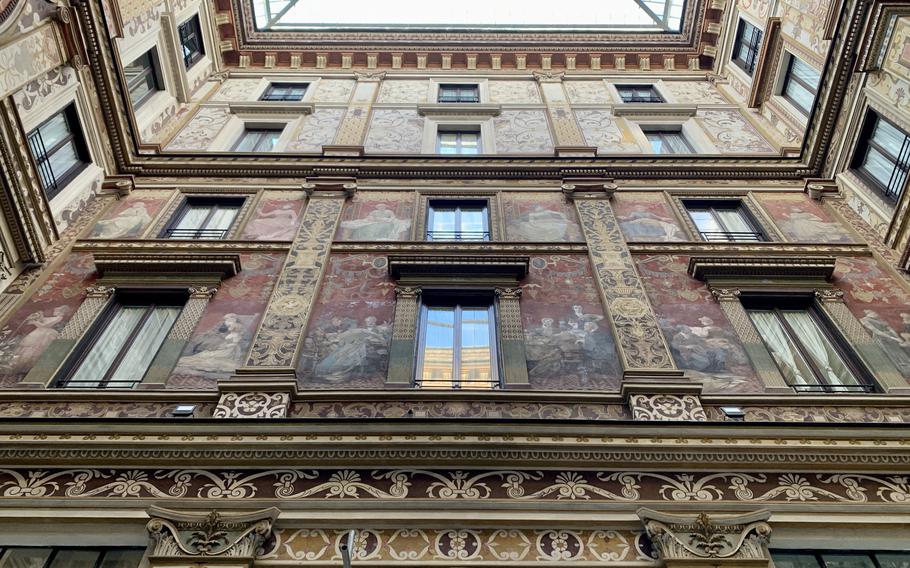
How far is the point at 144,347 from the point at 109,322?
2.80ft

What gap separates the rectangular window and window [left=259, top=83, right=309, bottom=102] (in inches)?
78.8

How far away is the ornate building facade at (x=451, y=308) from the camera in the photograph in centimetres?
661

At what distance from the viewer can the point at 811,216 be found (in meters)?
12.5

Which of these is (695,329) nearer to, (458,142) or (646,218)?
(646,218)

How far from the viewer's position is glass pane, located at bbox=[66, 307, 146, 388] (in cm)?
888

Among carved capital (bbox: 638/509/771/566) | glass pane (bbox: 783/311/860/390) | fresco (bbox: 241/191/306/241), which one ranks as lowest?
glass pane (bbox: 783/311/860/390)

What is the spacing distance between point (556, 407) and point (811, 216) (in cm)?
734

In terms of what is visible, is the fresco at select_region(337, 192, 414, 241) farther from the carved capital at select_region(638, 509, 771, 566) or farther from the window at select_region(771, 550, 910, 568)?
the window at select_region(771, 550, 910, 568)

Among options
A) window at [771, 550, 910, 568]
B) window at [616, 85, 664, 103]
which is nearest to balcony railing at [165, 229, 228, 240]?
window at [771, 550, 910, 568]

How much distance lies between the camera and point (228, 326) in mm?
9633

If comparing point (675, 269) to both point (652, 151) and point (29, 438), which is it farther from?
point (29, 438)

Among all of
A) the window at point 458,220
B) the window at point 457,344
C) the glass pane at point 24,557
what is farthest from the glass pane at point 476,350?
the glass pane at point 24,557

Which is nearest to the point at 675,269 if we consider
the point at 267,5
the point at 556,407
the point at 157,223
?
the point at 556,407

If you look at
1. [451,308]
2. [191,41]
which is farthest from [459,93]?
[451,308]
